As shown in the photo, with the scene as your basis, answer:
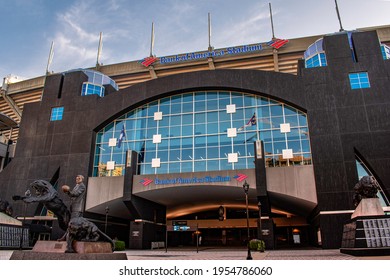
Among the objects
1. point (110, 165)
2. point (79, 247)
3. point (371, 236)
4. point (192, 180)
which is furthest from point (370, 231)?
point (110, 165)

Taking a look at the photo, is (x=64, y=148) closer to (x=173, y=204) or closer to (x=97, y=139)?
(x=97, y=139)

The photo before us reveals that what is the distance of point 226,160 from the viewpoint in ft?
110

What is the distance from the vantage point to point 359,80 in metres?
31.2

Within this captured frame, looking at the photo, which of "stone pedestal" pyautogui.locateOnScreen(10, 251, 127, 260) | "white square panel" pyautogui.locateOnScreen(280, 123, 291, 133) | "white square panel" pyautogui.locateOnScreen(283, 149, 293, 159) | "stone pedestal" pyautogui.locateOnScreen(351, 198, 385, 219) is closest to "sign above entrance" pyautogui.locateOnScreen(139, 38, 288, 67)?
"white square panel" pyautogui.locateOnScreen(280, 123, 291, 133)

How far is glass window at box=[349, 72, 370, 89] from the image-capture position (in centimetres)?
3097

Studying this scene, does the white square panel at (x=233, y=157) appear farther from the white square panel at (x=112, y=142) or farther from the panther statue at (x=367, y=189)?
the panther statue at (x=367, y=189)

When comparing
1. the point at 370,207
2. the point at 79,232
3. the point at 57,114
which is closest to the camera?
the point at 79,232

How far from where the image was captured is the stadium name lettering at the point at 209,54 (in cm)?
4662

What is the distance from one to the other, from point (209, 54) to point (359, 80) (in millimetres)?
23049

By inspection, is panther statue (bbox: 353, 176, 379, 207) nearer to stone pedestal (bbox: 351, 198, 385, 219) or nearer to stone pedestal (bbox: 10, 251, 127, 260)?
stone pedestal (bbox: 351, 198, 385, 219)

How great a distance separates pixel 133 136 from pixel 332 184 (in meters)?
22.2

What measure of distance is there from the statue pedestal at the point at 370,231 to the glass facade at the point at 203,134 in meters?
15.4

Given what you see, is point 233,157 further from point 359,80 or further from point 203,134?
point 359,80

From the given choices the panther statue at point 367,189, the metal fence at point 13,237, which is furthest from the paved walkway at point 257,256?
the panther statue at point 367,189
